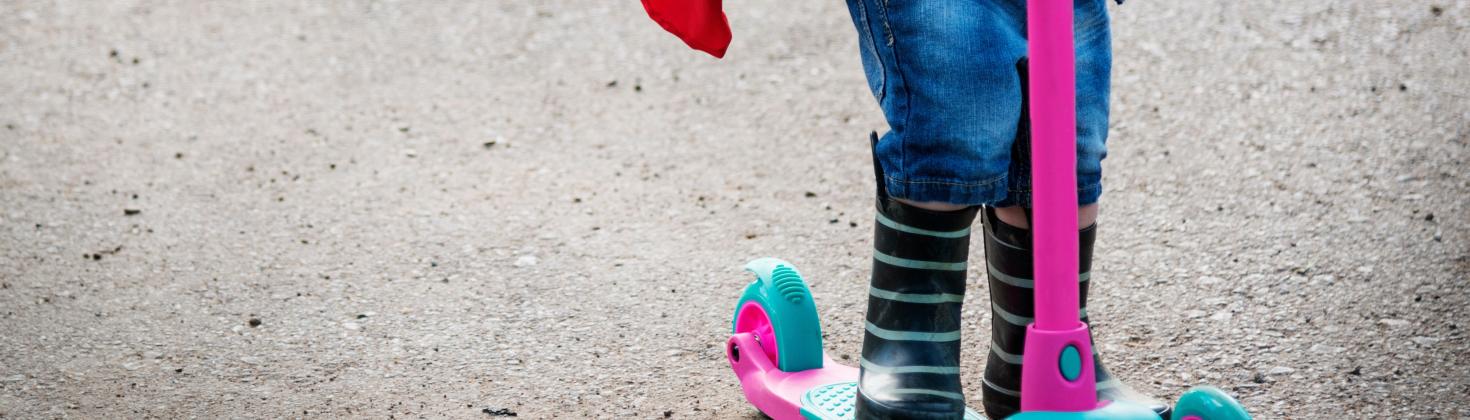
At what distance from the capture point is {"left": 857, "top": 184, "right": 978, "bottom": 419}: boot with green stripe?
1.91m

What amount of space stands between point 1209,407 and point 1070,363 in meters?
0.17

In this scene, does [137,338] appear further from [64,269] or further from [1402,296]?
[1402,296]

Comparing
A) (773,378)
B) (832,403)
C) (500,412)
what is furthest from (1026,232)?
(500,412)

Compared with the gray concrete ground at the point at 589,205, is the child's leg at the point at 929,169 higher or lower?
higher

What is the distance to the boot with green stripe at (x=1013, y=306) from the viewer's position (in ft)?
6.51

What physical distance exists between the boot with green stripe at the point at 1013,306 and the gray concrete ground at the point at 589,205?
31 centimetres

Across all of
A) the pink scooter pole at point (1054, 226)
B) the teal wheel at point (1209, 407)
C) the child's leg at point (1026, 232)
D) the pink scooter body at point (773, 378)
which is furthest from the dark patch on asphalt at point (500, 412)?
the teal wheel at point (1209, 407)

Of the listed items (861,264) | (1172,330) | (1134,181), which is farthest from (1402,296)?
(861,264)

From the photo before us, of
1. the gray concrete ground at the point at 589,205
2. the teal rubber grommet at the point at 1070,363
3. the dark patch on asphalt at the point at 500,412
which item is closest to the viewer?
the teal rubber grommet at the point at 1070,363

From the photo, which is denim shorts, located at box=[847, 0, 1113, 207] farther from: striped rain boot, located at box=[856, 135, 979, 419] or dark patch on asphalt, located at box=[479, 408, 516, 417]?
dark patch on asphalt, located at box=[479, 408, 516, 417]

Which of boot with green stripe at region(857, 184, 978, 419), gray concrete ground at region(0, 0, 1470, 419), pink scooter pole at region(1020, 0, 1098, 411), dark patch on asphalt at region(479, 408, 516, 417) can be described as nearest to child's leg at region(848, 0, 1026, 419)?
boot with green stripe at region(857, 184, 978, 419)

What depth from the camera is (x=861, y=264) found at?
117 inches

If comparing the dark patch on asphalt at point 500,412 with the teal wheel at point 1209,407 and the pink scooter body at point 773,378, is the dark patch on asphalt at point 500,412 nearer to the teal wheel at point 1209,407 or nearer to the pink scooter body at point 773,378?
the pink scooter body at point 773,378

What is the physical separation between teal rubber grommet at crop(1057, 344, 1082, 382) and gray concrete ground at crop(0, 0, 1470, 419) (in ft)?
2.07
